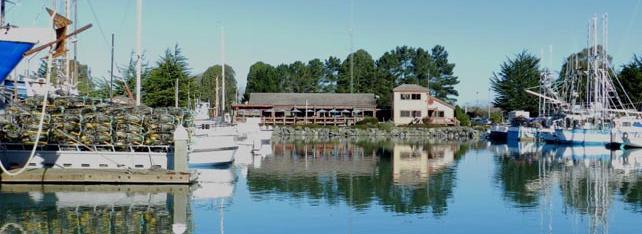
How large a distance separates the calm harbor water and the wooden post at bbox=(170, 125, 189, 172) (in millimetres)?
925

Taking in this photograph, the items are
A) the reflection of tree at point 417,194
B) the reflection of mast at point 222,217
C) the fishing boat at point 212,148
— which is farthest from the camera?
the fishing boat at point 212,148

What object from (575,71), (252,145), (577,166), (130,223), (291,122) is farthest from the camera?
(291,122)

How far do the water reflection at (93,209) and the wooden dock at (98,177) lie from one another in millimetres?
272

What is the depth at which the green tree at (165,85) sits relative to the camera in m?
59.3

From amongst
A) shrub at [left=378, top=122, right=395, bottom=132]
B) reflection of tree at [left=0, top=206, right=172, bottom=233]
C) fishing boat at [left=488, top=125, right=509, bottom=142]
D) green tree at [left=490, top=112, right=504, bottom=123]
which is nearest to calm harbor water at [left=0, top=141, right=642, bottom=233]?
reflection of tree at [left=0, top=206, right=172, bottom=233]

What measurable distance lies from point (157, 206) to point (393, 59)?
92.0 metres

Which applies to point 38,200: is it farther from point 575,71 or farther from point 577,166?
point 575,71

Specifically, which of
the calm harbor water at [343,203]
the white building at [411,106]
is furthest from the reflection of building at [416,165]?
the white building at [411,106]

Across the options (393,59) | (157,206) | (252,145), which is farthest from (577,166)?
(393,59)

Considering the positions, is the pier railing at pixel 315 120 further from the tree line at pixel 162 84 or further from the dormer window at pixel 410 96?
the tree line at pixel 162 84

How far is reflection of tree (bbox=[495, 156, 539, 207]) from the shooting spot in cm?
2273

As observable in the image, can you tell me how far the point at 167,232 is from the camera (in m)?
15.3

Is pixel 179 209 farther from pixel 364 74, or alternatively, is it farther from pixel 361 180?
pixel 364 74

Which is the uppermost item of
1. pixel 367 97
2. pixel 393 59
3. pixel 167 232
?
pixel 393 59
